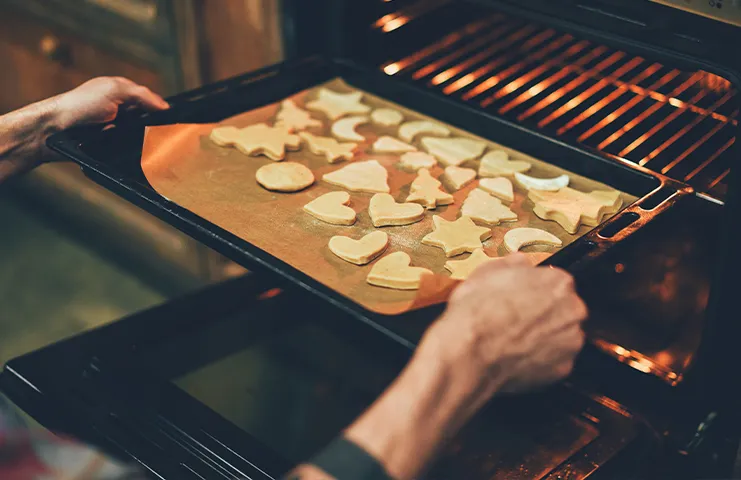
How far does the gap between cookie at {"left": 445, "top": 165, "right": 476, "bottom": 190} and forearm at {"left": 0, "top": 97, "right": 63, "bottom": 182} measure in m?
0.61

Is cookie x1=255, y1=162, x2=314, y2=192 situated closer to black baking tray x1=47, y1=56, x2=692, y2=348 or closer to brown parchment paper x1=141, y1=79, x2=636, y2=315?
brown parchment paper x1=141, y1=79, x2=636, y2=315

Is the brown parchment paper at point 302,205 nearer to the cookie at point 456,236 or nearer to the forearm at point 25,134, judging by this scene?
the cookie at point 456,236

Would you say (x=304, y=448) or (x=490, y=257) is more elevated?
(x=490, y=257)

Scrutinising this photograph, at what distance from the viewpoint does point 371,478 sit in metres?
0.80

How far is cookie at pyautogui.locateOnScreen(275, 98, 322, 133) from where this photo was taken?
141 centimetres

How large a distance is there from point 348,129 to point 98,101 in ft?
1.31

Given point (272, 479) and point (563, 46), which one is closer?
point (272, 479)

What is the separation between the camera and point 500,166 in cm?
131

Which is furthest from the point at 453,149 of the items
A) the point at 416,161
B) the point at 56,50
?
the point at 56,50

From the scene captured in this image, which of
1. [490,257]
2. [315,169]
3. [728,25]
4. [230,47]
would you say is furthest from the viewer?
[230,47]

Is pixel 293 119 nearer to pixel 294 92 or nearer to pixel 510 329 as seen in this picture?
pixel 294 92

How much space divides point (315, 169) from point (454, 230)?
0.91 feet

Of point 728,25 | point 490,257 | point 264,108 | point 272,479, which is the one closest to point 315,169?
point 264,108

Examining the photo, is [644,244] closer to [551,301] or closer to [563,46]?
[563,46]
